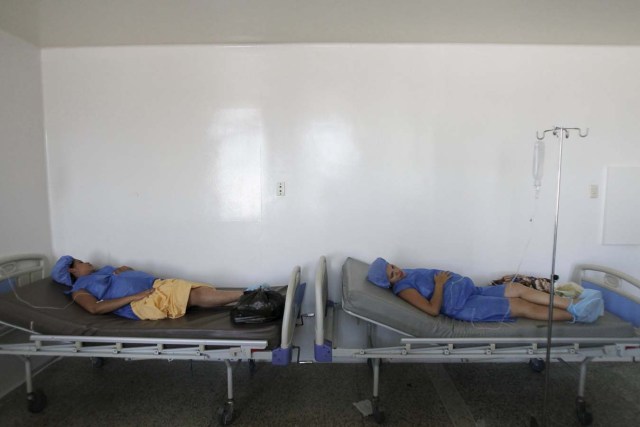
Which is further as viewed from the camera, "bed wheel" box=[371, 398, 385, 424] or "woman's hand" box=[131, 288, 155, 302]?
"woman's hand" box=[131, 288, 155, 302]

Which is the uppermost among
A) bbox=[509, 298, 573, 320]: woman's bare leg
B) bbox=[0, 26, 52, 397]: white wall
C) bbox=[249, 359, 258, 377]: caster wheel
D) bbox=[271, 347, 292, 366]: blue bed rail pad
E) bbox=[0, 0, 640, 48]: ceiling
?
bbox=[0, 0, 640, 48]: ceiling

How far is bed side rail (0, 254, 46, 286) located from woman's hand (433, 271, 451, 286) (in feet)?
9.45

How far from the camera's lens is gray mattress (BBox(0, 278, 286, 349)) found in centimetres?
171

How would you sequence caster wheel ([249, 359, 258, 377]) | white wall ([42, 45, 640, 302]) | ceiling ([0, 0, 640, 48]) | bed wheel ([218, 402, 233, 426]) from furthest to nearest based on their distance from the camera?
1. white wall ([42, 45, 640, 302])
2. caster wheel ([249, 359, 258, 377])
3. ceiling ([0, 0, 640, 48])
4. bed wheel ([218, 402, 233, 426])

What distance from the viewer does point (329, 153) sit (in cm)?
244

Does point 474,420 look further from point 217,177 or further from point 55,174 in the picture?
point 55,174

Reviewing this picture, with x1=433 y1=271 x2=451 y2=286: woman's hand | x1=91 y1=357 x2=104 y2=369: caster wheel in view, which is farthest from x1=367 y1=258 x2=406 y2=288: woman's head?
x1=91 y1=357 x2=104 y2=369: caster wheel

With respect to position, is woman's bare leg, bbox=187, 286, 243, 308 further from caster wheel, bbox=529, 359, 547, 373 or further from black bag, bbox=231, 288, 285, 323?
caster wheel, bbox=529, 359, 547, 373

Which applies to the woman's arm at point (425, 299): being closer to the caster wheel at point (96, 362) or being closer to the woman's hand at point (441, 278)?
the woman's hand at point (441, 278)

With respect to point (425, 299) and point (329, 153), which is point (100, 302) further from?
point (425, 299)

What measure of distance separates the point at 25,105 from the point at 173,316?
1987mm

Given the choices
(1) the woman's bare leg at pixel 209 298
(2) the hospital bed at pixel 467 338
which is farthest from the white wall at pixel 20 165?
(2) the hospital bed at pixel 467 338

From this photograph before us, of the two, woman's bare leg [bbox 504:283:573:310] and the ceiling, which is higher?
the ceiling

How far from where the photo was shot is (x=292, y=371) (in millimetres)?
Answer: 2293
